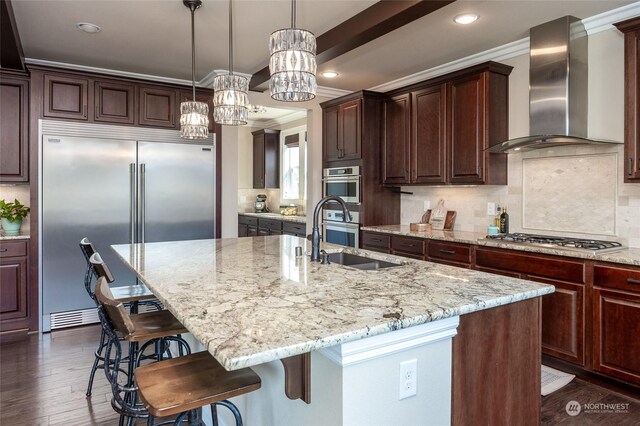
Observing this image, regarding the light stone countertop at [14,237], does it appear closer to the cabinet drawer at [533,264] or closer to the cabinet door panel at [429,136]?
the cabinet door panel at [429,136]

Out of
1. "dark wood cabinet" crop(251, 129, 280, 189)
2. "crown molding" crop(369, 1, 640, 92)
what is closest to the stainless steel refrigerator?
"crown molding" crop(369, 1, 640, 92)

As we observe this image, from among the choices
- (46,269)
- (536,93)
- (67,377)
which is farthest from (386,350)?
(46,269)

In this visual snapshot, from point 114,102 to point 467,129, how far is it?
3.47 meters

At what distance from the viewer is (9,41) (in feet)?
10.3

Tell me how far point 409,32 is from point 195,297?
286 centimetres

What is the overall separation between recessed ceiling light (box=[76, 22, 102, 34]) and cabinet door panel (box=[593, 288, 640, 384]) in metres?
4.06

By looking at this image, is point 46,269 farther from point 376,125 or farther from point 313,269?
point 376,125

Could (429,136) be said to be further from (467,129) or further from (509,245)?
(509,245)

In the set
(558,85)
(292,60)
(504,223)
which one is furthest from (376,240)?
(292,60)

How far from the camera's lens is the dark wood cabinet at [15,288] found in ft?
12.1

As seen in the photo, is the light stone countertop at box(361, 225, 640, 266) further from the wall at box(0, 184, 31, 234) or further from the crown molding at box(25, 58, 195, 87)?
the wall at box(0, 184, 31, 234)

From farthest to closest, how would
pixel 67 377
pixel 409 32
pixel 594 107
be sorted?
pixel 409 32 → pixel 594 107 → pixel 67 377

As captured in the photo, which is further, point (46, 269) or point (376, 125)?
point (376, 125)

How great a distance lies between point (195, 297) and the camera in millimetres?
1495
